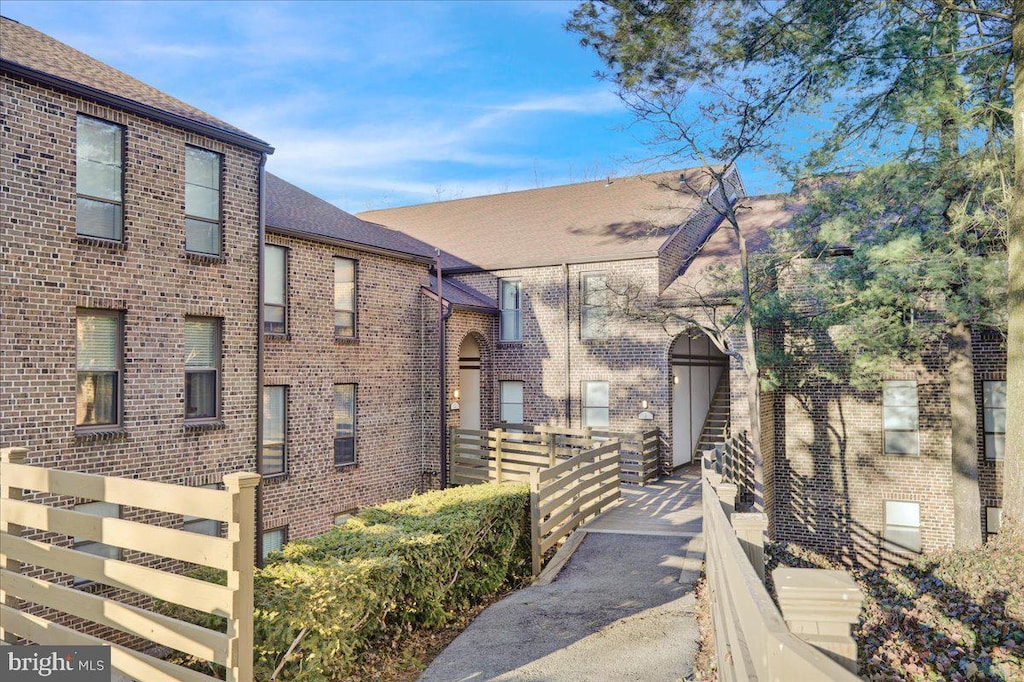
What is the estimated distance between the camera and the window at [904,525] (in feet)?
59.1

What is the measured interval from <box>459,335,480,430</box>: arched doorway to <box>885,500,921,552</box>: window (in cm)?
1181

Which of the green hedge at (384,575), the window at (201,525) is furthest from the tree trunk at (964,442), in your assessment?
the window at (201,525)

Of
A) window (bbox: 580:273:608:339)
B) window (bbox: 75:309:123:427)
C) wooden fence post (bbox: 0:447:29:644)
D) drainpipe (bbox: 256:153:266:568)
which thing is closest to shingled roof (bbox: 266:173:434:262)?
drainpipe (bbox: 256:153:266:568)

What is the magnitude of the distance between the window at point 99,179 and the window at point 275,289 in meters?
3.45

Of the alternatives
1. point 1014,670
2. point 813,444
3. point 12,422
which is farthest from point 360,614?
point 813,444

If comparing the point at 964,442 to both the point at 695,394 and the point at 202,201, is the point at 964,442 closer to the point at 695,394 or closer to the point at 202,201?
the point at 695,394

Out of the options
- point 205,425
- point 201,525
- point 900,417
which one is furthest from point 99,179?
point 900,417

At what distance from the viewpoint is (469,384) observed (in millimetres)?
21859

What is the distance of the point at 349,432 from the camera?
16125mm

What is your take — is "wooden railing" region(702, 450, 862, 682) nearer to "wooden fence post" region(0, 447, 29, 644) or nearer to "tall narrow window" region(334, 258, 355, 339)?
"wooden fence post" region(0, 447, 29, 644)

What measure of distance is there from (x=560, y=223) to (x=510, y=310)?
359 cm

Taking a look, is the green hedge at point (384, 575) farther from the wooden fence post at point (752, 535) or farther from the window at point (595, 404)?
the window at point (595, 404)

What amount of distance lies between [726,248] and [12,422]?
1779 cm

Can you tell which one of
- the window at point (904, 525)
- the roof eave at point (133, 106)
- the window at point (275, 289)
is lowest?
the window at point (904, 525)
